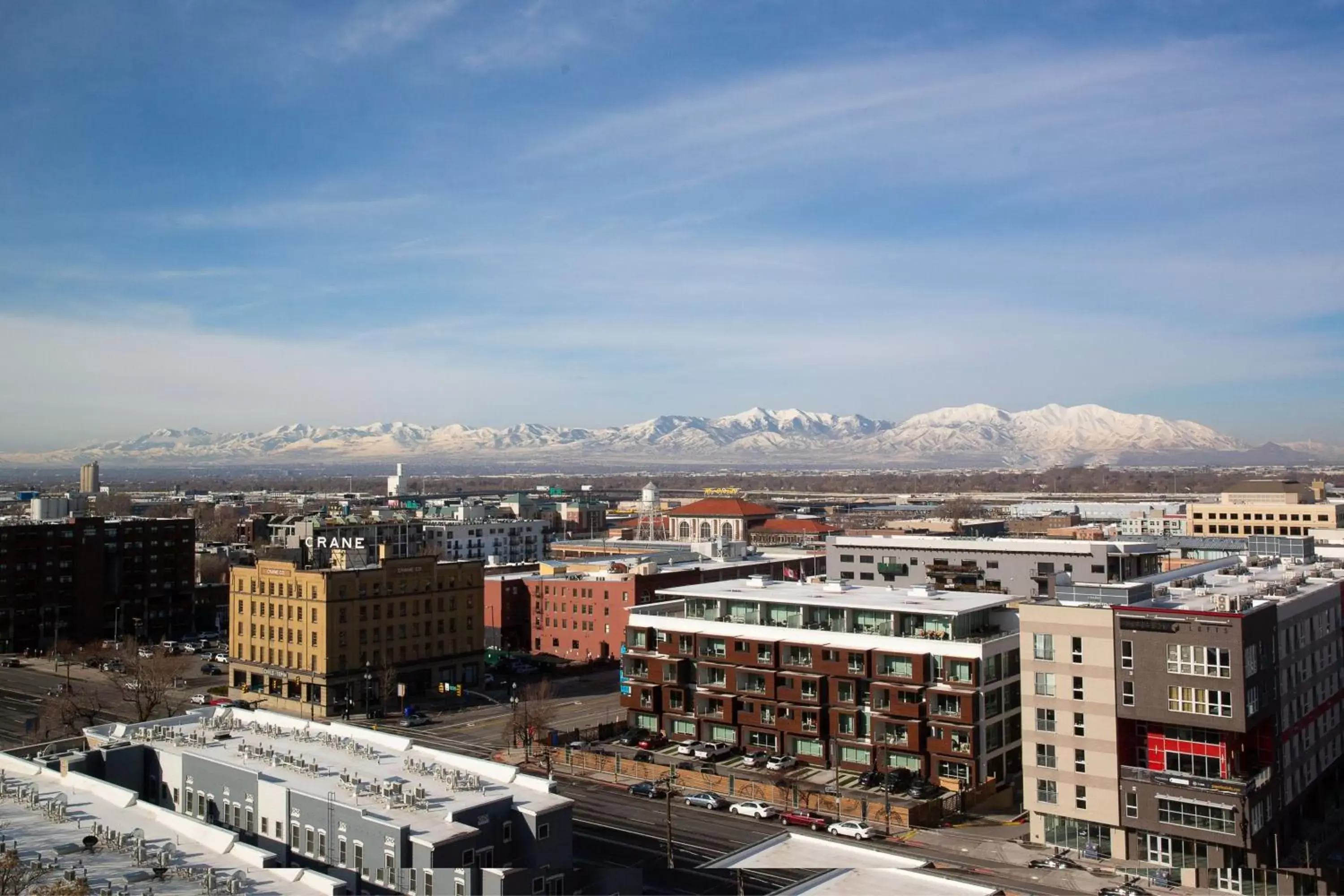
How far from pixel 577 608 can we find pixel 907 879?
5935cm

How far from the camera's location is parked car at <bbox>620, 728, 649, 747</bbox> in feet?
183

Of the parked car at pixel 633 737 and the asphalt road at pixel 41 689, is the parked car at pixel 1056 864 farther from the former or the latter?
the asphalt road at pixel 41 689

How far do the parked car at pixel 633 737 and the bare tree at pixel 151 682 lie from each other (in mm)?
23390

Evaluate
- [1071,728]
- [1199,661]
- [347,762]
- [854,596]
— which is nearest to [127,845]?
[347,762]

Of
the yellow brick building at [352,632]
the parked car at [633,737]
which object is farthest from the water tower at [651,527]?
the parked car at [633,737]

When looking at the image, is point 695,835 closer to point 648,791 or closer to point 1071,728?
point 648,791

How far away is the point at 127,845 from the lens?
25.3 meters

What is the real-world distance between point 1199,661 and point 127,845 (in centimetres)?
3340

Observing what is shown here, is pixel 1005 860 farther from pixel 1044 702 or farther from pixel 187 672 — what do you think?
pixel 187 672

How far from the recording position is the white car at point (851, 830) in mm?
41125

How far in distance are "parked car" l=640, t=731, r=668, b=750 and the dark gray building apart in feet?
67.1

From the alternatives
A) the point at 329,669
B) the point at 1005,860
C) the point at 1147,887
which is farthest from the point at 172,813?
the point at 329,669

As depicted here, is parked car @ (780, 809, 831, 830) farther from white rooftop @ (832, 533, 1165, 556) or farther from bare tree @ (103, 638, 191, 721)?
bare tree @ (103, 638, 191, 721)

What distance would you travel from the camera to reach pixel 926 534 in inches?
5017
